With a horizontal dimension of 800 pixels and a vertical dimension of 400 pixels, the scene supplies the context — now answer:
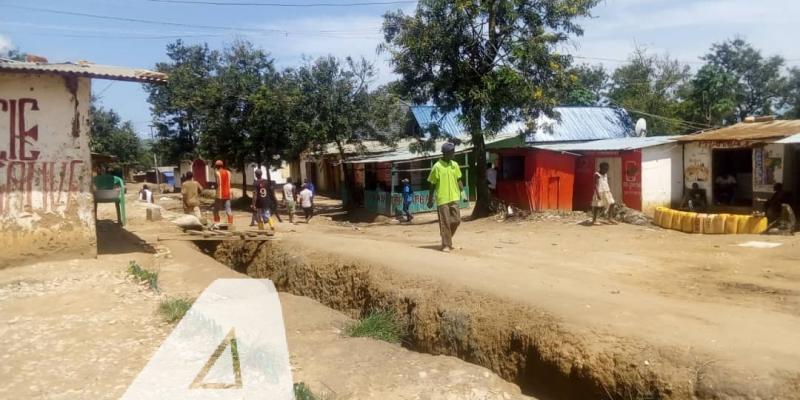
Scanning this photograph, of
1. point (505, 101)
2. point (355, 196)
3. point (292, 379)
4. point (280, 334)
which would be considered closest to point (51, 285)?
point (280, 334)

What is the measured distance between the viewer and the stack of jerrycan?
13.2 m

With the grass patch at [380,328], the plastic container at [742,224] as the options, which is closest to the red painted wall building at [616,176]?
the plastic container at [742,224]

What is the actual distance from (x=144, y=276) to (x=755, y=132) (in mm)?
13943

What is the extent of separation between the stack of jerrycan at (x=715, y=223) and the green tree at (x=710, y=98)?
1813 centimetres

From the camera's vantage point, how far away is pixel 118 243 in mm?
11484

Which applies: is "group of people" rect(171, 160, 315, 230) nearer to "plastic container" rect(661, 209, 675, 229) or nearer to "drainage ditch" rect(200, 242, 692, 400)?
"drainage ditch" rect(200, 242, 692, 400)

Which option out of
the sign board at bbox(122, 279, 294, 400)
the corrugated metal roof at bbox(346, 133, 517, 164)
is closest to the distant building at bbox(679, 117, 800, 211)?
the corrugated metal roof at bbox(346, 133, 517, 164)

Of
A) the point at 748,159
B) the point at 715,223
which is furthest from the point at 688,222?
the point at 748,159

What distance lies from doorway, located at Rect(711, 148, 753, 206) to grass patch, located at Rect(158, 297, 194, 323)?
14.4 metres

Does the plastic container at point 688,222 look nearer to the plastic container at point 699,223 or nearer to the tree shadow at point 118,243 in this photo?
the plastic container at point 699,223

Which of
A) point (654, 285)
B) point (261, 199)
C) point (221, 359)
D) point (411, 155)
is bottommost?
point (221, 359)

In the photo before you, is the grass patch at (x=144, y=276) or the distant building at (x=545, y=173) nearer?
the grass patch at (x=144, y=276)

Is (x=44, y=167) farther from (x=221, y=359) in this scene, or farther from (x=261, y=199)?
(x=261, y=199)

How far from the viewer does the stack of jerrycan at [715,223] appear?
13.2 meters
